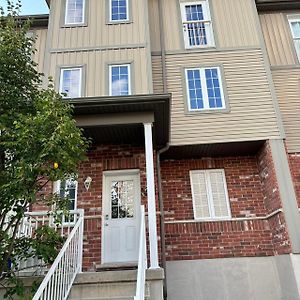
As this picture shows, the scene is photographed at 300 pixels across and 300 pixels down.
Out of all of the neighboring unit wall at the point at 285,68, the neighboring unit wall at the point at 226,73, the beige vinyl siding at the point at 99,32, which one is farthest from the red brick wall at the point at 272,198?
the beige vinyl siding at the point at 99,32

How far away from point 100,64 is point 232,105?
3.74m

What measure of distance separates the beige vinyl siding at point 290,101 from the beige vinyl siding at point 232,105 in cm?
68

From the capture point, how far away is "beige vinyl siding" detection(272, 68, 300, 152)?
332 inches

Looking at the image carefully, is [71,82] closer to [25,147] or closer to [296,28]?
[25,147]

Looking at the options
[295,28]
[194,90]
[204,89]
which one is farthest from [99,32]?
[295,28]

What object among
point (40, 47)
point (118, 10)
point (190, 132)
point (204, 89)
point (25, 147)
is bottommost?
point (25, 147)

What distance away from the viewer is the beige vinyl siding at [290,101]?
8.45 m

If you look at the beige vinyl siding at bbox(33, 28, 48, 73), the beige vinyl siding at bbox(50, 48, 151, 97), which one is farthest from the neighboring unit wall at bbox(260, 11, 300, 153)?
the beige vinyl siding at bbox(33, 28, 48, 73)

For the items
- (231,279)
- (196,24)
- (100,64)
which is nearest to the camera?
(231,279)

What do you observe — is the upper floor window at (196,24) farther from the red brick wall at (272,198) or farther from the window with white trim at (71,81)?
the red brick wall at (272,198)

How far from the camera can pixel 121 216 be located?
744cm

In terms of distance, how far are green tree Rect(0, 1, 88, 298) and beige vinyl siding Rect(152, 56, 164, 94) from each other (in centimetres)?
462

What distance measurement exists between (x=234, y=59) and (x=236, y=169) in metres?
3.18

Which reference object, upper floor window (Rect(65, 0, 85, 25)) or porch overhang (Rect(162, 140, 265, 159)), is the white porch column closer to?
porch overhang (Rect(162, 140, 265, 159))
